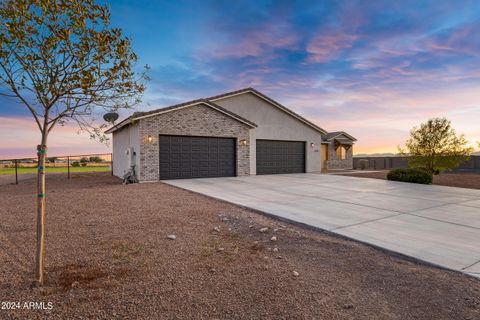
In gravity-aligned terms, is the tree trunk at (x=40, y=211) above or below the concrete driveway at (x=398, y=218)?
above

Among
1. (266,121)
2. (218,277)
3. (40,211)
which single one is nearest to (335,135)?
(266,121)

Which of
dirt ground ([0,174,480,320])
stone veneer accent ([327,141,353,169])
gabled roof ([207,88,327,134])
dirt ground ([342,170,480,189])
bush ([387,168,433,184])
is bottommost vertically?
dirt ground ([0,174,480,320])

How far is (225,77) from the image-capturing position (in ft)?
59.7

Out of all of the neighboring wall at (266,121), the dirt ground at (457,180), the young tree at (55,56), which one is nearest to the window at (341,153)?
the neighboring wall at (266,121)

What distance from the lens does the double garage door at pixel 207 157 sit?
1420cm

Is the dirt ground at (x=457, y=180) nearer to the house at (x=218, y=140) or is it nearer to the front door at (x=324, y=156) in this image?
the house at (x=218, y=140)

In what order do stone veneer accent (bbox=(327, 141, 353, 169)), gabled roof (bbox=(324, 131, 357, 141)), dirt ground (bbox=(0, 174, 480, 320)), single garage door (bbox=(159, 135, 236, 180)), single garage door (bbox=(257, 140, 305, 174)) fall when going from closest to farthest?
dirt ground (bbox=(0, 174, 480, 320)) < single garage door (bbox=(159, 135, 236, 180)) < single garage door (bbox=(257, 140, 305, 174)) < gabled roof (bbox=(324, 131, 357, 141)) < stone veneer accent (bbox=(327, 141, 353, 169))

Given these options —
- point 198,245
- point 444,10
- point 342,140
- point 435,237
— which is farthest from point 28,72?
point 342,140

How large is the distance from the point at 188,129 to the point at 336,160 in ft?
58.9

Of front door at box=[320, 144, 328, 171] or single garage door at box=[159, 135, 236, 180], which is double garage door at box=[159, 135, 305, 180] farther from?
front door at box=[320, 144, 328, 171]

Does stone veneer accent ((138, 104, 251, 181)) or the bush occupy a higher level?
stone veneer accent ((138, 104, 251, 181))

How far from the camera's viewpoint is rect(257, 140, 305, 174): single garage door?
18.4 metres

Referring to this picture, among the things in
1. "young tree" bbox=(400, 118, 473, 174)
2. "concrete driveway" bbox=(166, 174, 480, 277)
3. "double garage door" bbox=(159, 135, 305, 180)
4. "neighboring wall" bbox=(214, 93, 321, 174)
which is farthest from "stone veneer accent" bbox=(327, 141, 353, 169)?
"concrete driveway" bbox=(166, 174, 480, 277)

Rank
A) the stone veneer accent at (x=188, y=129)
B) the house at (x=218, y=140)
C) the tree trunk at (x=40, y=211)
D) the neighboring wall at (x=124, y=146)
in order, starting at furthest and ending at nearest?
the neighboring wall at (x=124, y=146), the house at (x=218, y=140), the stone veneer accent at (x=188, y=129), the tree trunk at (x=40, y=211)
